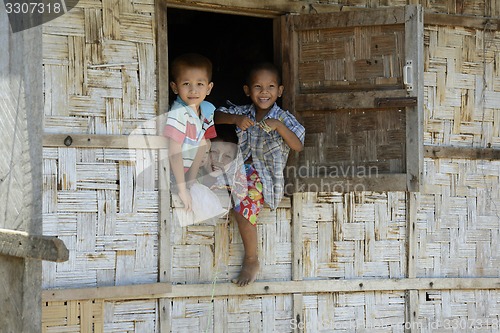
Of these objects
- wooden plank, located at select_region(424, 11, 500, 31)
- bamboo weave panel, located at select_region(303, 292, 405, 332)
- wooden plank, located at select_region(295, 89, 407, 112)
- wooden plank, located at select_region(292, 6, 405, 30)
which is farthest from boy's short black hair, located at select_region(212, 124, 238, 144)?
wooden plank, located at select_region(424, 11, 500, 31)

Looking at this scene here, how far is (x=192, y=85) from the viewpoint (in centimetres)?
523

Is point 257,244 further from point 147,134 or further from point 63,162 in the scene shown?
point 63,162

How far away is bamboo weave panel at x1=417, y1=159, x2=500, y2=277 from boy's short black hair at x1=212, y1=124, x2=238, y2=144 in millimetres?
1312

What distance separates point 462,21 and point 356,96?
1.22 m

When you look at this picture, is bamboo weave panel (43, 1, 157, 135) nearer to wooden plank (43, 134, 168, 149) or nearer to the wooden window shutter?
wooden plank (43, 134, 168, 149)

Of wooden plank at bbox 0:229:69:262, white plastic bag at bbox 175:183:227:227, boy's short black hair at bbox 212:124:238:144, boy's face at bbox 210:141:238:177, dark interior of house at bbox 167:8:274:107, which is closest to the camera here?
wooden plank at bbox 0:229:69:262

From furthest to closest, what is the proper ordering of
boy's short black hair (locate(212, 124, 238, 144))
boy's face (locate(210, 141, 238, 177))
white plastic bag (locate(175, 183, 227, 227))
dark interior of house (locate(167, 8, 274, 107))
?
dark interior of house (locate(167, 8, 274, 107))
boy's short black hair (locate(212, 124, 238, 144))
boy's face (locate(210, 141, 238, 177))
white plastic bag (locate(175, 183, 227, 227))

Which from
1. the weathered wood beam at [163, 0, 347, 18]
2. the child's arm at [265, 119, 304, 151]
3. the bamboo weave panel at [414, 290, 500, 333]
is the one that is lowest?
the bamboo weave panel at [414, 290, 500, 333]

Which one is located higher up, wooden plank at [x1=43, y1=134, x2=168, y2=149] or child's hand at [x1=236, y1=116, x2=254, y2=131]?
child's hand at [x1=236, y1=116, x2=254, y2=131]

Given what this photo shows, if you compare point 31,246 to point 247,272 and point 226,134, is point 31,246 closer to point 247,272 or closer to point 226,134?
point 247,272

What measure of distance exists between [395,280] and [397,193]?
0.58m

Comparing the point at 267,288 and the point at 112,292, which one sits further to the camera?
the point at 267,288

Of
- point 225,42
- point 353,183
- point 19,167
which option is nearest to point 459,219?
point 353,183

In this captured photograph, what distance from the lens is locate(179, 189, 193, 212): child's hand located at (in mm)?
5137
